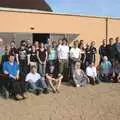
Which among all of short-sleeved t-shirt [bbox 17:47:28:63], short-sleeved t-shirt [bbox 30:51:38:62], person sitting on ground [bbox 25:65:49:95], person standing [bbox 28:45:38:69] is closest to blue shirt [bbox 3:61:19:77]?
person sitting on ground [bbox 25:65:49:95]

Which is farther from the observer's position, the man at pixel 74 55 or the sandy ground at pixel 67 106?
the man at pixel 74 55

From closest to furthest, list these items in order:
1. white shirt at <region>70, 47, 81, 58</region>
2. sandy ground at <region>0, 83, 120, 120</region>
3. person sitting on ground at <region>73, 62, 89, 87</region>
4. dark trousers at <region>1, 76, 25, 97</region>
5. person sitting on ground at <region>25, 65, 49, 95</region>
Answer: sandy ground at <region>0, 83, 120, 120</region> < dark trousers at <region>1, 76, 25, 97</region> < person sitting on ground at <region>25, 65, 49, 95</region> < person sitting on ground at <region>73, 62, 89, 87</region> < white shirt at <region>70, 47, 81, 58</region>

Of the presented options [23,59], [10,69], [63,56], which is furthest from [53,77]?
[10,69]

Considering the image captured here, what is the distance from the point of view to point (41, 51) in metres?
16.0

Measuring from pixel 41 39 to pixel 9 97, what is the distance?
5806 mm

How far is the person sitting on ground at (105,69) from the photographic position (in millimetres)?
17844

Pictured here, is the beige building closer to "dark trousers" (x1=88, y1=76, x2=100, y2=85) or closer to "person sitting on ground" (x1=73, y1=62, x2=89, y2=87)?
"person sitting on ground" (x1=73, y1=62, x2=89, y2=87)

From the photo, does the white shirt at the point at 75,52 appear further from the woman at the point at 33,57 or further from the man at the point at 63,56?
the woman at the point at 33,57

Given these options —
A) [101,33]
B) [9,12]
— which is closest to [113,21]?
[101,33]

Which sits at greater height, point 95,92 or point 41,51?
point 41,51

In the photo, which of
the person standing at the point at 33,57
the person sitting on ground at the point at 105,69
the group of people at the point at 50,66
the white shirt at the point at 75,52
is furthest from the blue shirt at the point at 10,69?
the person sitting on ground at the point at 105,69

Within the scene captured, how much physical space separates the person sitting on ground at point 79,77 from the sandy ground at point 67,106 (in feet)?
1.45

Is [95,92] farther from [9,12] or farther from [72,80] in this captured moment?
[9,12]

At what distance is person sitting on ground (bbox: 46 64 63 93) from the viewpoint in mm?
15578
